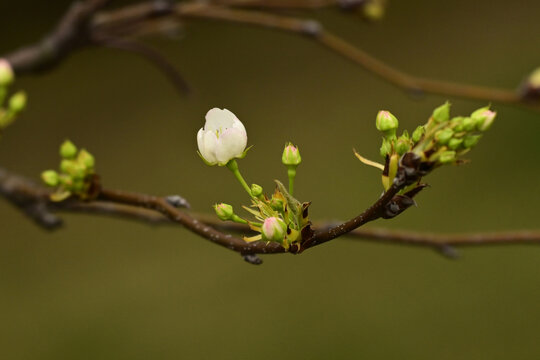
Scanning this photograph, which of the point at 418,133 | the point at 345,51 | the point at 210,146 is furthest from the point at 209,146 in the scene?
the point at 345,51

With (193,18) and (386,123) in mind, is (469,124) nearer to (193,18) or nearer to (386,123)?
(386,123)

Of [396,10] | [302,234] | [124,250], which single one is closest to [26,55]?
[302,234]

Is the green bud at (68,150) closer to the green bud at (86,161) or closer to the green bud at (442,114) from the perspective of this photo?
the green bud at (86,161)

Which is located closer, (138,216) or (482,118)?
(482,118)

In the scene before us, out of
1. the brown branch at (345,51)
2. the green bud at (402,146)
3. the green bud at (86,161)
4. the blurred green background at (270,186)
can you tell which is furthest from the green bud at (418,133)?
the blurred green background at (270,186)

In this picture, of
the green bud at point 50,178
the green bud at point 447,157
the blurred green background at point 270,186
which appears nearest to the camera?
the green bud at point 447,157

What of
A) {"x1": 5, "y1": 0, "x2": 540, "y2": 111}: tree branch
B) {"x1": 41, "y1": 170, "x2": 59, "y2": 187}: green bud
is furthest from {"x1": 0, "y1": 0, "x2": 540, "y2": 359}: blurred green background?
{"x1": 41, "y1": 170, "x2": 59, "y2": 187}: green bud

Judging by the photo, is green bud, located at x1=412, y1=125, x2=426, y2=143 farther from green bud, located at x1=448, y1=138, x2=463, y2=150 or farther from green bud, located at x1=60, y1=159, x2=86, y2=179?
green bud, located at x1=60, y1=159, x2=86, y2=179

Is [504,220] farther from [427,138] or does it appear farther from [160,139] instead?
[427,138]
